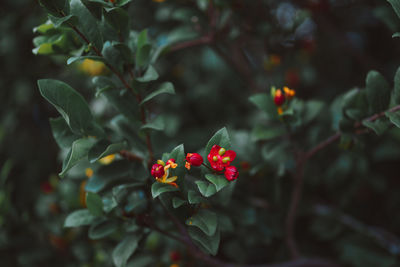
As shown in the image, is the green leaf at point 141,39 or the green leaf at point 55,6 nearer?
the green leaf at point 55,6

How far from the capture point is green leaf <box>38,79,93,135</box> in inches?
30.6

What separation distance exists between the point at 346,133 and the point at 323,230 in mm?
524

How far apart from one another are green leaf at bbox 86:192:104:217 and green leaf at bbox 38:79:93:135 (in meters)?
0.15

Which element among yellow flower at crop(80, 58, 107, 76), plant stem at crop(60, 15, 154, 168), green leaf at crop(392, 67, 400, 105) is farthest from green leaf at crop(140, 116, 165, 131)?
yellow flower at crop(80, 58, 107, 76)

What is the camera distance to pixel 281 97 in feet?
3.09

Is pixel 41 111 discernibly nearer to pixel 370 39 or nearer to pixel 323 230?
pixel 323 230

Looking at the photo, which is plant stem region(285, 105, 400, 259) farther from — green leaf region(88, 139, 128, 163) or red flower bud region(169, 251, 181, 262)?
green leaf region(88, 139, 128, 163)

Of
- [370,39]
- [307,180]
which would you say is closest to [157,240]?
[307,180]

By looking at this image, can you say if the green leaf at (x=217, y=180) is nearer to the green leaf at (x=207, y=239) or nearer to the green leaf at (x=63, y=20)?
the green leaf at (x=207, y=239)

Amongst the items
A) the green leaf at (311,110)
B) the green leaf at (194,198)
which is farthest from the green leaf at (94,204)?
the green leaf at (311,110)

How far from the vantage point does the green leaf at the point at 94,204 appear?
0.86 meters

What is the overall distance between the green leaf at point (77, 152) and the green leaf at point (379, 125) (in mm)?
645

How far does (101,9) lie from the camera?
817mm

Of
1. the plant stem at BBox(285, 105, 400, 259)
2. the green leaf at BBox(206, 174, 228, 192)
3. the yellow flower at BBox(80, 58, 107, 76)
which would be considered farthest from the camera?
the yellow flower at BBox(80, 58, 107, 76)
